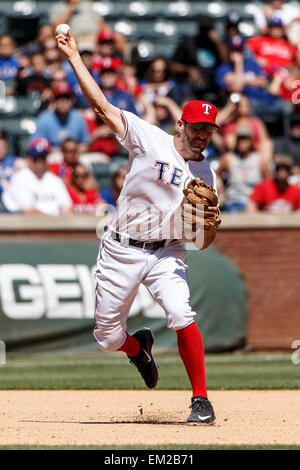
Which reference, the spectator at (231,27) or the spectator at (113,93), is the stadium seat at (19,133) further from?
the spectator at (231,27)

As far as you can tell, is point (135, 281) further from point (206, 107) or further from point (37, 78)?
point (37, 78)

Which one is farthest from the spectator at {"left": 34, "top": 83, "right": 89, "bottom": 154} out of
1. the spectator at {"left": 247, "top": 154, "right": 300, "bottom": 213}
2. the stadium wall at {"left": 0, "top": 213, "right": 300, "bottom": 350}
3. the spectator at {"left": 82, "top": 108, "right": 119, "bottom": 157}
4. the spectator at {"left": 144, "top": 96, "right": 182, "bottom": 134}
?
the spectator at {"left": 247, "top": 154, "right": 300, "bottom": 213}

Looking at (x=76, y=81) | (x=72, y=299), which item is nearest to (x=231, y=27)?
(x=76, y=81)

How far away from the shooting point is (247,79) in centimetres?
1411

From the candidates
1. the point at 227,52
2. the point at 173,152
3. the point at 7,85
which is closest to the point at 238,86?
the point at 227,52

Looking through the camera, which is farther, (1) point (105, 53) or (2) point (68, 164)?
(1) point (105, 53)

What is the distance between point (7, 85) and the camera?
1373cm

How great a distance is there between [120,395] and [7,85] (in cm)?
714

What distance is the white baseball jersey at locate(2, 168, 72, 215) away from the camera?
35.8 ft

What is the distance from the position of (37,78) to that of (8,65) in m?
0.50

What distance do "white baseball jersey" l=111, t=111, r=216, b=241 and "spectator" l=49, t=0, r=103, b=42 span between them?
8.55m

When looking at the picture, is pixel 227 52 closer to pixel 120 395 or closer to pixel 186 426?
pixel 120 395

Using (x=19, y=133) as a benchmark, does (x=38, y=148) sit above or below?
above

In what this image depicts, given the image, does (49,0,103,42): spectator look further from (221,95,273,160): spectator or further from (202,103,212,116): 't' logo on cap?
(202,103,212,116): 't' logo on cap
